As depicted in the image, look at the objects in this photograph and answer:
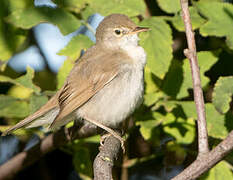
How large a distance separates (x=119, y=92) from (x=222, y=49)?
0.84 meters

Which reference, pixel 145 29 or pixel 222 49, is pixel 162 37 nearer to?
pixel 145 29

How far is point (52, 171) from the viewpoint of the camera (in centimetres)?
426

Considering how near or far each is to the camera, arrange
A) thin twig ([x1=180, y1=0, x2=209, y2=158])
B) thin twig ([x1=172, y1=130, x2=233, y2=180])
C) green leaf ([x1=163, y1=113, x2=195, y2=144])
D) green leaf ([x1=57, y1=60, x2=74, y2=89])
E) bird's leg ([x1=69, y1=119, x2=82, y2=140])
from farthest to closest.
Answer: green leaf ([x1=57, y1=60, x2=74, y2=89]) < green leaf ([x1=163, y1=113, x2=195, y2=144]) < bird's leg ([x1=69, y1=119, x2=82, y2=140]) < thin twig ([x1=180, y1=0, x2=209, y2=158]) < thin twig ([x1=172, y1=130, x2=233, y2=180])

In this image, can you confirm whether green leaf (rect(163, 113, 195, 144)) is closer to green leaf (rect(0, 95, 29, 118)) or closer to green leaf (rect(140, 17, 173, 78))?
green leaf (rect(140, 17, 173, 78))

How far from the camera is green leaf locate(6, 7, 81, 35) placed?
3.11 m

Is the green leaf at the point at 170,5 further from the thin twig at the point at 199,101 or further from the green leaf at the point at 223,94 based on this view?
the thin twig at the point at 199,101

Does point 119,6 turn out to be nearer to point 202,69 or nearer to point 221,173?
point 202,69

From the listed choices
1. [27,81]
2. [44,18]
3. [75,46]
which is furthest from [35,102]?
[44,18]

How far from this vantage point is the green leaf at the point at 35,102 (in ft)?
10.3

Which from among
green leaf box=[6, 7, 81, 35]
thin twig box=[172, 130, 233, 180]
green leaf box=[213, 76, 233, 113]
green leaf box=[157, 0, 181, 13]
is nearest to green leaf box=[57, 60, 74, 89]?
green leaf box=[6, 7, 81, 35]

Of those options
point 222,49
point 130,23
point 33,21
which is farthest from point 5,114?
point 222,49

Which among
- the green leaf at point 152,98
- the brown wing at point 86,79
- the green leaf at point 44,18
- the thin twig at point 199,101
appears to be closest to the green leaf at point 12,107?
the brown wing at point 86,79

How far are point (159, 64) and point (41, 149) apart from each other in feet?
3.84

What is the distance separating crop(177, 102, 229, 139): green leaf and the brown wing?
0.59 metres
